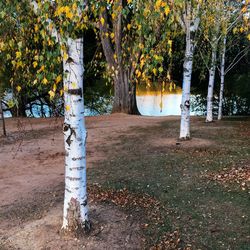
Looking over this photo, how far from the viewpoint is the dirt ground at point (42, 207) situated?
6199 millimetres

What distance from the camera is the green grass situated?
21.4ft

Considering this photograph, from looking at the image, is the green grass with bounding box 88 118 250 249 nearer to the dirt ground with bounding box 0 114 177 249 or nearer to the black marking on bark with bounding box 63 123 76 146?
the dirt ground with bounding box 0 114 177 249

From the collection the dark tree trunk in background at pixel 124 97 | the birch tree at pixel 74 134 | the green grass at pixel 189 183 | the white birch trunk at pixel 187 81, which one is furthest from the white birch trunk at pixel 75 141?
the dark tree trunk in background at pixel 124 97

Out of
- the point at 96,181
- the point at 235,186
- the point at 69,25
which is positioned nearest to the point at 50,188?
the point at 96,181

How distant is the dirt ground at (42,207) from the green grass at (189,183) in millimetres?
589

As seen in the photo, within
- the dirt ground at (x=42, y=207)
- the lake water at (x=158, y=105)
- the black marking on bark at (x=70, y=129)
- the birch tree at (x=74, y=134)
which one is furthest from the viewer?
the lake water at (x=158, y=105)

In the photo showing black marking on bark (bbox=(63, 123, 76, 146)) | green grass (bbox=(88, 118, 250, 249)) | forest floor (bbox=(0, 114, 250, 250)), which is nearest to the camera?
black marking on bark (bbox=(63, 123, 76, 146))

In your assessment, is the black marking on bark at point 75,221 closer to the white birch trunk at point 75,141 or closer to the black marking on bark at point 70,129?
the white birch trunk at point 75,141

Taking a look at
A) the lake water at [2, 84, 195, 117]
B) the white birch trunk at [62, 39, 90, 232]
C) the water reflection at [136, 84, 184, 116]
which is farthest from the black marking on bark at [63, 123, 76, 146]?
the water reflection at [136, 84, 184, 116]

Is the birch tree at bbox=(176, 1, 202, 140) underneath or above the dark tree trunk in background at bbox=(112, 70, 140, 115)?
above

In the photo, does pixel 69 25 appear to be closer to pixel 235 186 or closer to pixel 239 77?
pixel 235 186

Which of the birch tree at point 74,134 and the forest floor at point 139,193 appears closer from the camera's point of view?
the birch tree at point 74,134

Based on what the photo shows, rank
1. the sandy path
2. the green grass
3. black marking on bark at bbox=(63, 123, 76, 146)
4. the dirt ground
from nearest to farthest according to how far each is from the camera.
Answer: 1. black marking on bark at bbox=(63, 123, 76, 146)
2. the dirt ground
3. the green grass
4. the sandy path

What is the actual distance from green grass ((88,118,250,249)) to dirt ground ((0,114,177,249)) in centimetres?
59
